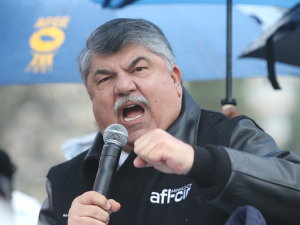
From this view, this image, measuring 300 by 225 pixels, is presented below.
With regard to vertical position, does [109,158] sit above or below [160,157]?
below

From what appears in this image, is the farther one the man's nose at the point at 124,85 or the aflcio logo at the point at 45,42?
the aflcio logo at the point at 45,42

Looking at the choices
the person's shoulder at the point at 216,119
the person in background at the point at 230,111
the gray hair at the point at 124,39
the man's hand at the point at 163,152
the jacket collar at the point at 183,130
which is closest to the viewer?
the man's hand at the point at 163,152

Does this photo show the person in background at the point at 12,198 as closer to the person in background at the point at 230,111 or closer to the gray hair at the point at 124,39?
the gray hair at the point at 124,39

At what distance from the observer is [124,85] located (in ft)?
7.30

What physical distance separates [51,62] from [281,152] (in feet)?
9.33

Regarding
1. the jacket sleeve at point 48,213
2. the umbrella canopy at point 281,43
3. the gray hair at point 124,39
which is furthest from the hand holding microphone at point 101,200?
the umbrella canopy at point 281,43

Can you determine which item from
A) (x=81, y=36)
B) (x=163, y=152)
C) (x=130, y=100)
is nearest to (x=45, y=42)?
(x=81, y=36)

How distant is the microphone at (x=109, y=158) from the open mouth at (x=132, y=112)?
41cm

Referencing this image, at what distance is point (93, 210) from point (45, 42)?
9.48 ft

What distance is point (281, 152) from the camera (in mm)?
1686

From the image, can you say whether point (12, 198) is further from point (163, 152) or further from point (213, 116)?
point (163, 152)

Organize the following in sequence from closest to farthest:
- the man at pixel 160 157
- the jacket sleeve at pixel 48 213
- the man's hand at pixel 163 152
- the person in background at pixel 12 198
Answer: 1. the man's hand at pixel 163 152
2. the man at pixel 160 157
3. the jacket sleeve at pixel 48 213
4. the person in background at pixel 12 198

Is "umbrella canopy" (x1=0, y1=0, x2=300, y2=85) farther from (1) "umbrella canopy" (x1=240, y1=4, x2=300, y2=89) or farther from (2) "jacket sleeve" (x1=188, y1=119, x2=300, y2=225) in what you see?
(2) "jacket sleeve" (x1=188, y1=119, x2=300, y2=225)

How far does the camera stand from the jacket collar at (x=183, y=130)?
2.20m
